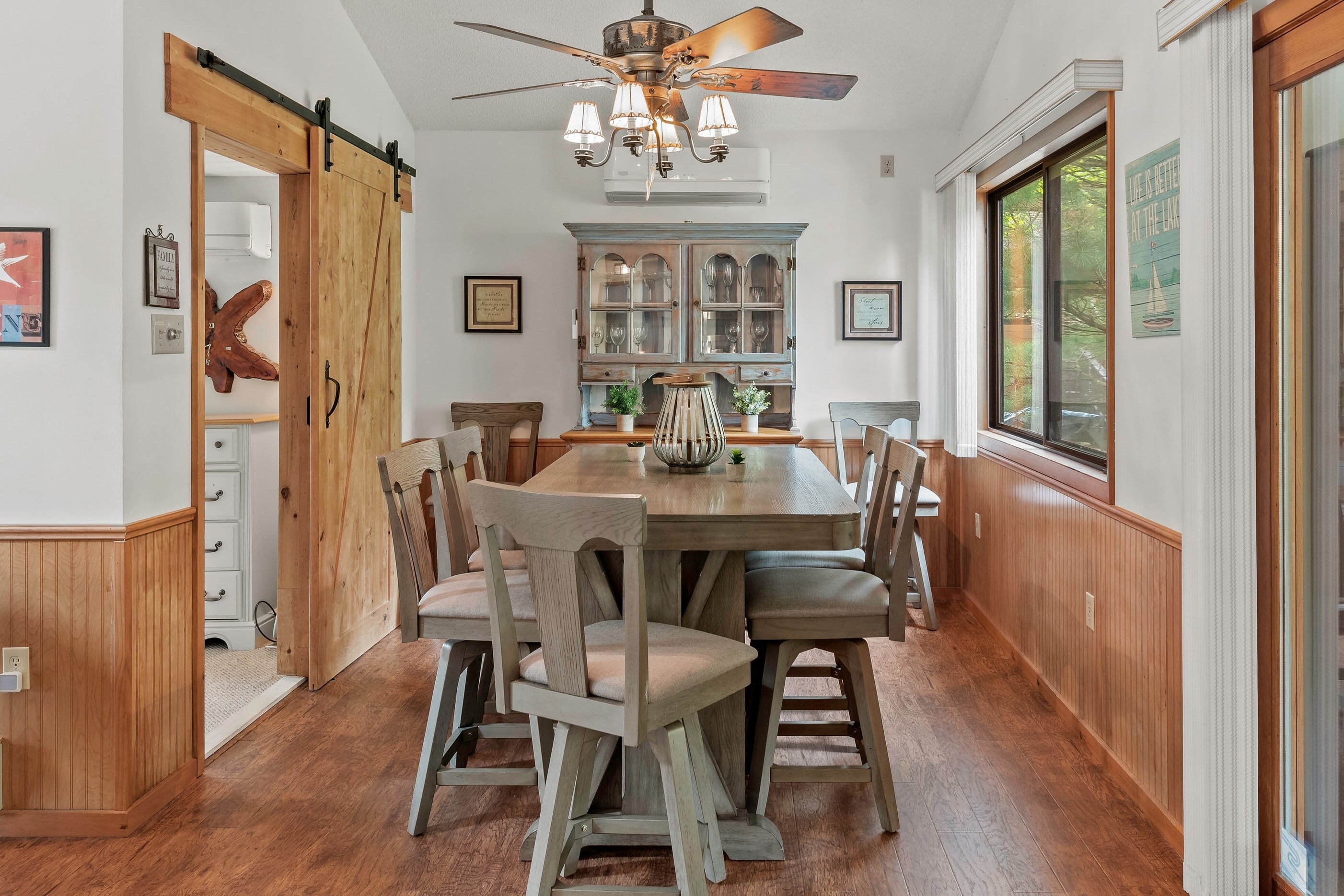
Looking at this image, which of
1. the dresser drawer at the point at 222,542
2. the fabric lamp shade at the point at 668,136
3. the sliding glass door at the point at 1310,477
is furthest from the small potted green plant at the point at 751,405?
the sliding glass door at the point at 1310,477

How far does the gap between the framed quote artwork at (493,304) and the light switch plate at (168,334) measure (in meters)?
2.35

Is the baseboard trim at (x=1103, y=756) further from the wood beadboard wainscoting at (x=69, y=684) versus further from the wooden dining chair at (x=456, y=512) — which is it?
the wood beadboard wainscoting at (x=69, y=684)

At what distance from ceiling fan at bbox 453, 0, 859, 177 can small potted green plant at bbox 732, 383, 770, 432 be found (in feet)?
6.24

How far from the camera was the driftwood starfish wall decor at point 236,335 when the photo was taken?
4523 millimetres

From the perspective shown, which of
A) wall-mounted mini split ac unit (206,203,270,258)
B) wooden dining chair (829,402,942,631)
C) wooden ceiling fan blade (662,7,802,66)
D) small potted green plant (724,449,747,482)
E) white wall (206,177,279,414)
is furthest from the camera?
wooden dining chair (829,402,942,631)

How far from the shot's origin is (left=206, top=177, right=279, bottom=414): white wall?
180 inches

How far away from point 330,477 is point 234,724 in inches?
39.1

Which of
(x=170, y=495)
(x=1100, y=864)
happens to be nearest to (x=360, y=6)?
(x=170, y=495)

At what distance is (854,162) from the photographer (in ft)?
16.6

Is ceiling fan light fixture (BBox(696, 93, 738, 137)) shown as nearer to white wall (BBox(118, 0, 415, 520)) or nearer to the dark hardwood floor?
white wall (BBox(118, 0, 415, 520))

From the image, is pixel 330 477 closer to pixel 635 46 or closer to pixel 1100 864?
pixel 635 46

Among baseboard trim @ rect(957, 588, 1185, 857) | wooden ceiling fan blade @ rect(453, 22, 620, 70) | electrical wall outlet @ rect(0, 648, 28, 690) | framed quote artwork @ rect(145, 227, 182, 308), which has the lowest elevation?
baseboard trim @ rect(957, 588, 1185, 857)

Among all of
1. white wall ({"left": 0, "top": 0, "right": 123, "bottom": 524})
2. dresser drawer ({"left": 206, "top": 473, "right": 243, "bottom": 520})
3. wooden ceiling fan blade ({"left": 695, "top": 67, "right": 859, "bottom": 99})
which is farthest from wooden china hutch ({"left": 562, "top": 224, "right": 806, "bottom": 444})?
white wall ({"left": 0, "top": 0, "right": 123, "bottom": 524})

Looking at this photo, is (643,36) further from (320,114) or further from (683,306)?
(683,306)
